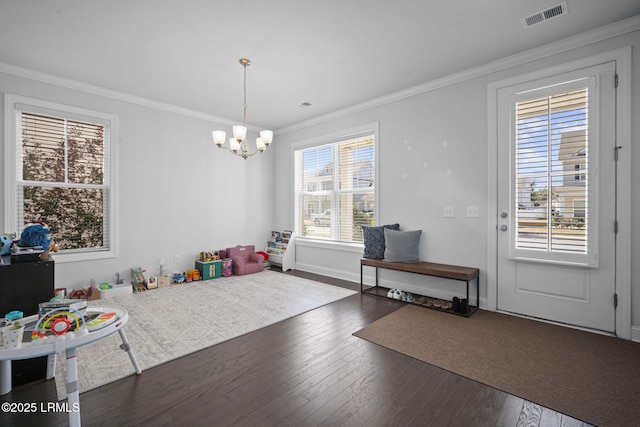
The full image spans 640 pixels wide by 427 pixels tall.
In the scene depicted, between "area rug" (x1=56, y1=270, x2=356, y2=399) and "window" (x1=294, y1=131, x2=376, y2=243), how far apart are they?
1015 millimetres

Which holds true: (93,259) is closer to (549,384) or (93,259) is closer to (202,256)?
(202,256)

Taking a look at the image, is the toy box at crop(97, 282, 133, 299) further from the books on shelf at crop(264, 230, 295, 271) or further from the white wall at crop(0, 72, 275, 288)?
the books on shelf at crop(264, 230, 295, 271)

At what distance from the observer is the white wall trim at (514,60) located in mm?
2604

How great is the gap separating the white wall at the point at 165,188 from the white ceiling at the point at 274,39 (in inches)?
13.9

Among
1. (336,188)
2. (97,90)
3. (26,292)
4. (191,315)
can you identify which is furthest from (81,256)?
(336,188)

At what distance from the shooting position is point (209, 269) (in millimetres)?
4781

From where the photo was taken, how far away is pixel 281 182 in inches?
233

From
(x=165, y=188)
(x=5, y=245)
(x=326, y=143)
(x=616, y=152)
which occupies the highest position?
(x=326, y=143)

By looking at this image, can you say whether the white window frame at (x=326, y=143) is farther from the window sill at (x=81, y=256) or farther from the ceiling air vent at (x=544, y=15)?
the window sill at (x=81, y=256)

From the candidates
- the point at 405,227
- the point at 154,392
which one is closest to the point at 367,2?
the point at 405,227

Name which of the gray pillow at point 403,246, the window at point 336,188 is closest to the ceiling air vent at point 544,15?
the window at point 336,188

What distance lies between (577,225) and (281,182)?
451 centimetres

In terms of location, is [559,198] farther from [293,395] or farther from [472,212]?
[293,395]

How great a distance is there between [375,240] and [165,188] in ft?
10.7
